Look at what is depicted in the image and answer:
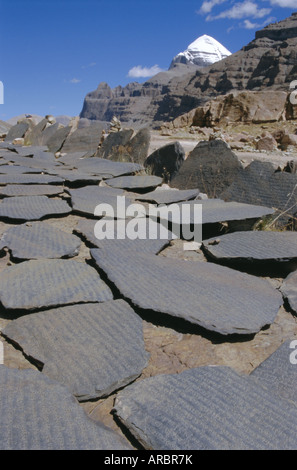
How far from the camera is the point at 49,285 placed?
1732 mm

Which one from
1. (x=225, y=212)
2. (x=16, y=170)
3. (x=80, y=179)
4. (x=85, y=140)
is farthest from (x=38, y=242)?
(x=85, y=140)

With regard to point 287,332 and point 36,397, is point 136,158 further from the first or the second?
point 36,397

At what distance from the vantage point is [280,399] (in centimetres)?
115

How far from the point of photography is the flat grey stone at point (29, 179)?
3816mm

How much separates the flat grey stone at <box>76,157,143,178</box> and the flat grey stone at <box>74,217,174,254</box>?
5.69 feet

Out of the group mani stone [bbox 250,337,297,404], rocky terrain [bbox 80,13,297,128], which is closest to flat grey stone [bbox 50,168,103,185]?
mani stone [bbox 250,337,297,404]

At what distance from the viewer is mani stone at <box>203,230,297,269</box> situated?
2.13 meters

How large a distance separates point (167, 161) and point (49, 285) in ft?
10.0

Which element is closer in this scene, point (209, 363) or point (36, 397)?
point (36, 397)

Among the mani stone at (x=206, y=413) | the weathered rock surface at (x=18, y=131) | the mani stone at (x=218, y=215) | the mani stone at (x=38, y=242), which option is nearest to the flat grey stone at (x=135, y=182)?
the mani stone at (x=218, y=215)

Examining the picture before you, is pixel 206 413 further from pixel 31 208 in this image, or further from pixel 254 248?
pixel 31 208

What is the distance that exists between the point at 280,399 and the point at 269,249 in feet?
3.90

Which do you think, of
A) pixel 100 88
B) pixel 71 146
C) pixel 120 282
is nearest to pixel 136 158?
pixel 71 146

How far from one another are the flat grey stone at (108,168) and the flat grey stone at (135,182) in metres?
0.22
